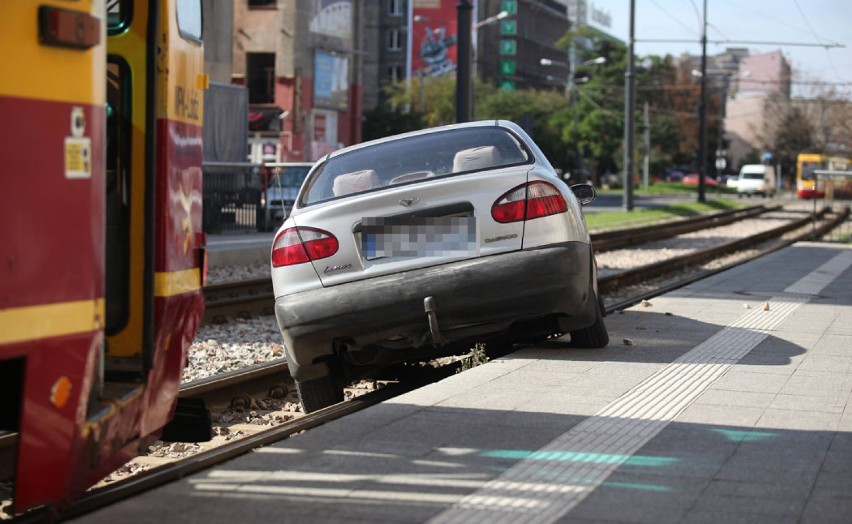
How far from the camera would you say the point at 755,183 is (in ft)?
264

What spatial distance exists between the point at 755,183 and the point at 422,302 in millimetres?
76193

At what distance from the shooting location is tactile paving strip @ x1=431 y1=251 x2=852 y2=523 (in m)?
4.69

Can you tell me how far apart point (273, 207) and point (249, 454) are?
23.0 metres

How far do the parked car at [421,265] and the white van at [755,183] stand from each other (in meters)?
75.2

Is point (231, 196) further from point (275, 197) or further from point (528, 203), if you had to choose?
point (528, 203)

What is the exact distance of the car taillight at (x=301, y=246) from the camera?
7273 mm

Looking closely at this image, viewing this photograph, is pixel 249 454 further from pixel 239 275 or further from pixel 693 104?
pixel 693 104

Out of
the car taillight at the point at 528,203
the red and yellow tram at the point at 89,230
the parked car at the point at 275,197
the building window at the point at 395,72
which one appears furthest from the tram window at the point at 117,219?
the building window at the point at 395,72

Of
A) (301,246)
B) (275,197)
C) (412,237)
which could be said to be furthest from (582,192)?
(275,197)

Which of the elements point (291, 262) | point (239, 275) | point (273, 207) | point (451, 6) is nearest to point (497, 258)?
point (291, 262)

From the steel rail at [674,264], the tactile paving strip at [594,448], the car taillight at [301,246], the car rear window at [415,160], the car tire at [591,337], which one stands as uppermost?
the car rear window at [415,160]

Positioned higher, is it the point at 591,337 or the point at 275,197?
the point at 275,197

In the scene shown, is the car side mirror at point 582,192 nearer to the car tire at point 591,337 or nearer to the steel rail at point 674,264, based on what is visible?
the car tire at point 591,337

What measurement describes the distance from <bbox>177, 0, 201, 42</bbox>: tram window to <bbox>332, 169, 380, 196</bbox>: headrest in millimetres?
2171
